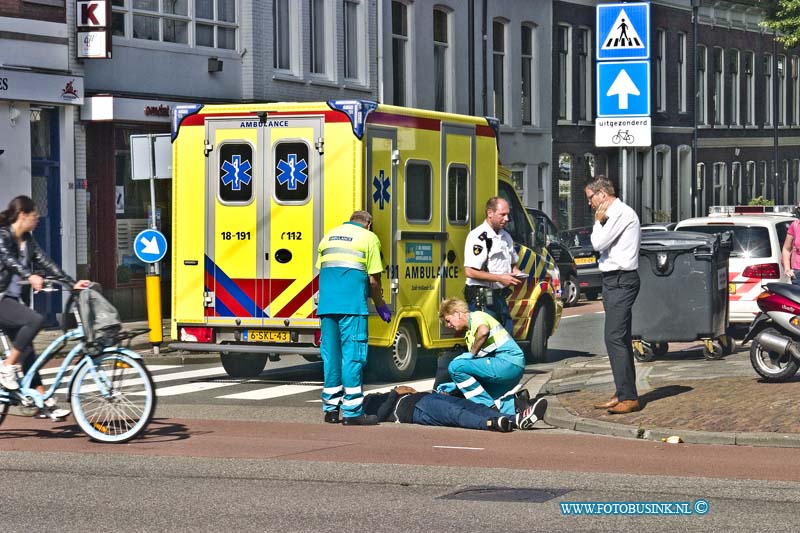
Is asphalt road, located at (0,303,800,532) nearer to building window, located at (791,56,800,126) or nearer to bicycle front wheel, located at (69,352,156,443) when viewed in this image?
bicycle front wheel, located at (69,352,156,443)

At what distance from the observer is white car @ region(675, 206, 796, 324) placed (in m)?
19.7

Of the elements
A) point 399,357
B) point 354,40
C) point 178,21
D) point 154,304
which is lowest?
point 399,357

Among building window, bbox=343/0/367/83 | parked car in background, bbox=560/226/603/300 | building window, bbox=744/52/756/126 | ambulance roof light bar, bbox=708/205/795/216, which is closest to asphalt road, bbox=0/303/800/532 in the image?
ambulance roof light bar, bbox=708/205/795/216

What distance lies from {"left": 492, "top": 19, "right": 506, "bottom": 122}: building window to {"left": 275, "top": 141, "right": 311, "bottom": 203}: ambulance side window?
2551 cm

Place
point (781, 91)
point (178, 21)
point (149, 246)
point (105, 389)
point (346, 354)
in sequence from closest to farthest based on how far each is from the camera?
point (105, 389) < point (346, 354) < point (149, 246) < point (178, 21) < point (781, 91)

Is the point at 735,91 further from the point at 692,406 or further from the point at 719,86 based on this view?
the point at 692,406

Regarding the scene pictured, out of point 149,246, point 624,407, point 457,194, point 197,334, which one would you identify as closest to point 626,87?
point 457,194

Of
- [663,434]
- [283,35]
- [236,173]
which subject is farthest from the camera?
[283,35]

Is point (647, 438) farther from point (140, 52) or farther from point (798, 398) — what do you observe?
point (140, 52)

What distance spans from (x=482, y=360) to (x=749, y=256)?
25.9 feet

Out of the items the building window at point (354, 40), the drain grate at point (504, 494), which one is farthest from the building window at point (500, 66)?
the drain grate at point (504, 494)

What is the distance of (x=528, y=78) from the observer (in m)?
42.6

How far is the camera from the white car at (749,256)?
64.6 ft

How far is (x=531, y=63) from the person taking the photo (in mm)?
42719
